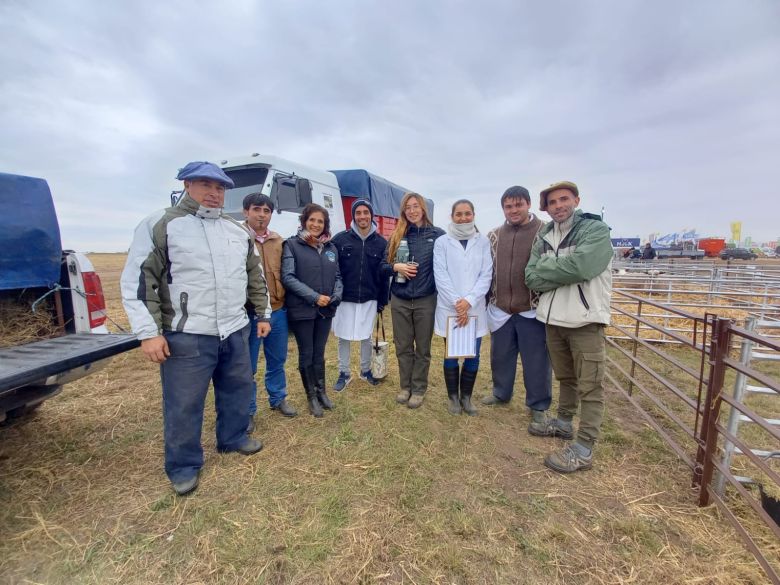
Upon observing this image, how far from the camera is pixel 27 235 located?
2525 mm

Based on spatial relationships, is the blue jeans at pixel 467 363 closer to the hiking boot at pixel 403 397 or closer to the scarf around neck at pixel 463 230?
the hiking boot at pixel 403 397

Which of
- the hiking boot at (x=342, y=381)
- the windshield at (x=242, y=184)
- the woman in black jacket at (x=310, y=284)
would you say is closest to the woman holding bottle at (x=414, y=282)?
the woman in black jacket at (x=310, y=284)

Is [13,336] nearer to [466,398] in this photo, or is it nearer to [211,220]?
[211,220]

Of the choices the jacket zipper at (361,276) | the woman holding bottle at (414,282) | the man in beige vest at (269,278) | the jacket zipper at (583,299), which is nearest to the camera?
the jacket zipper at (583,299)

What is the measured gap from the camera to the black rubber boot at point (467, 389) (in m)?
3.47

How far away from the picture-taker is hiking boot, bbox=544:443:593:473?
2.60 meters

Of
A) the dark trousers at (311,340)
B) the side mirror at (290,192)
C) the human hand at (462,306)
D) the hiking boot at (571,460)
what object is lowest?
the hiking boot at (571,460)

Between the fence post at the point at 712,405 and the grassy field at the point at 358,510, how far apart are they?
20 cm

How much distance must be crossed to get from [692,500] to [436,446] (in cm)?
165

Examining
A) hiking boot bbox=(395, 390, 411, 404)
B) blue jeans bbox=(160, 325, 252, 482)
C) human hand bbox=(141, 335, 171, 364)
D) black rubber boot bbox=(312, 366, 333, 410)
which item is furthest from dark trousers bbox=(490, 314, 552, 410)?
human hand bbox=(141, 335, 171, 364)

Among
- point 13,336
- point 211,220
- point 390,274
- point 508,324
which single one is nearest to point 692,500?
point 508,324

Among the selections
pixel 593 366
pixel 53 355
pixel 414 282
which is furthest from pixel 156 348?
pixel 593 366

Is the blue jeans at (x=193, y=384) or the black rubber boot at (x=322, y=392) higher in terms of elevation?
the blue jeans at (x=193, y=384)

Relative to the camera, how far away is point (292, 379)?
4.41 metres
